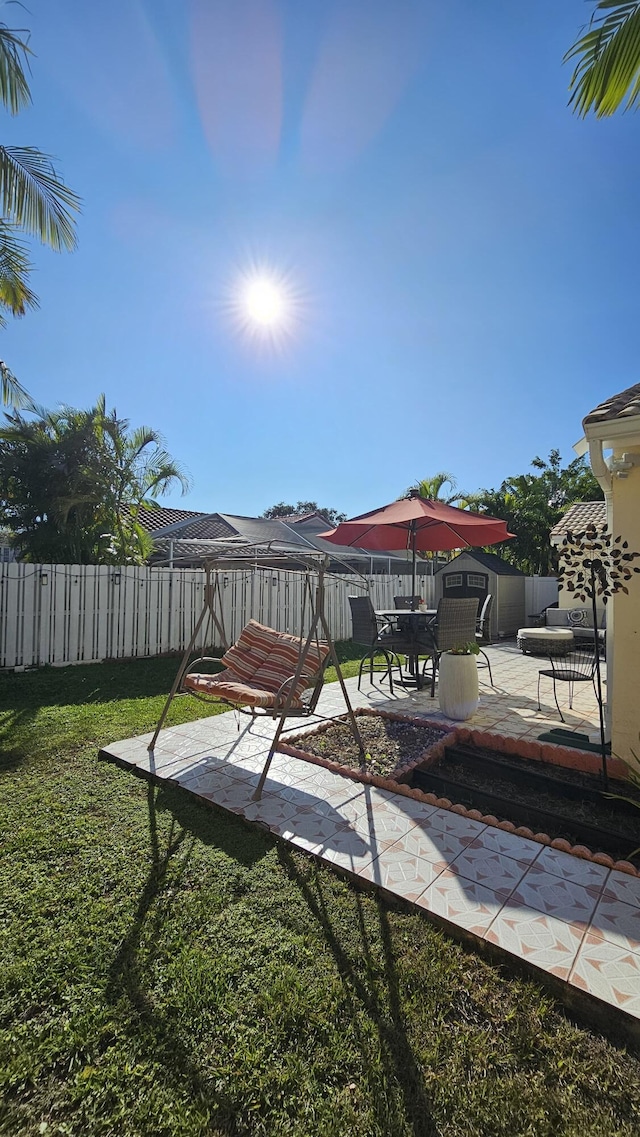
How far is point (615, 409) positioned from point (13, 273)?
8.75m

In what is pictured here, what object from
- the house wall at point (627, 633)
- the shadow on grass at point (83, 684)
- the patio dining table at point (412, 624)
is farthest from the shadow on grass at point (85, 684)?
the house wall at point (627, 633)

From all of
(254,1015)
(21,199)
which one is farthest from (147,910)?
(21,199)

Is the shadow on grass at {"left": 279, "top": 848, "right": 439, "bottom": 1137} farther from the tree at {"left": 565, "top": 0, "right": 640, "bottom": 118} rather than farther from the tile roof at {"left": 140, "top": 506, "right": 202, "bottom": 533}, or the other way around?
the tile roof at {"left": 140, "top": 506, "right": 202, "bottom": 533}

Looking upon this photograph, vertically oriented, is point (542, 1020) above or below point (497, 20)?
below

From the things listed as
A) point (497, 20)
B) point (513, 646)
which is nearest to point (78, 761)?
point (497, 20)

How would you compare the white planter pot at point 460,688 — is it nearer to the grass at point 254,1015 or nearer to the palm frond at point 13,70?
the grass at point 254,1015

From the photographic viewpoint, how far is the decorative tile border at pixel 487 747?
9.15 feet

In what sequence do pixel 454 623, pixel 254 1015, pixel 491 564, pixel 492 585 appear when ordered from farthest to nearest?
1. pixel 491 564
2. pixel 492 585
3. pixel 454 623
4. pixel 254 1015

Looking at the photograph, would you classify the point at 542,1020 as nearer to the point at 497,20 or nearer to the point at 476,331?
the point at 497,20

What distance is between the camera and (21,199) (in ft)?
21.0

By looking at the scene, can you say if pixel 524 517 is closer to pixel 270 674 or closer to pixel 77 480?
pixel 77 480

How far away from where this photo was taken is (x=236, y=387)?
10.5 meters

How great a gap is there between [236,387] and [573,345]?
23.0 ft

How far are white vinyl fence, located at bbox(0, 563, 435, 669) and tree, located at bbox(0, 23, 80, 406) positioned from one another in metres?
4.36
